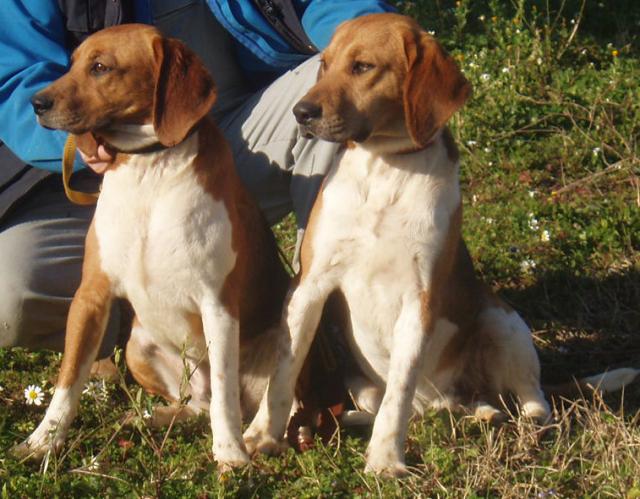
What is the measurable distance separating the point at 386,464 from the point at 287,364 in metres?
0.52

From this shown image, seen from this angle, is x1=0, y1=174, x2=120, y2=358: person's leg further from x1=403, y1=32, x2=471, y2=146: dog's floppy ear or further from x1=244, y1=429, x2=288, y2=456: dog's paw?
x1=403, y1=32, x2=471, y2=146: dog's floppy ear

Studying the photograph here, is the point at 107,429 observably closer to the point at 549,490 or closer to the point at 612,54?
the point at 549,490

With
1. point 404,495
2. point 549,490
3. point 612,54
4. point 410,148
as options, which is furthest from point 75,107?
point 612,54

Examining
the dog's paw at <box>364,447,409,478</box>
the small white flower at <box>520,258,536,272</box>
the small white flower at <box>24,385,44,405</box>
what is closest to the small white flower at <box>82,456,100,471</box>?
the small white flower at <box>24,385,44,405</box>

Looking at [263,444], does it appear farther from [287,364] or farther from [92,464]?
[92,464]

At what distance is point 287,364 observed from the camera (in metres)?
4.03

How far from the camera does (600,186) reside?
6461 millimetres

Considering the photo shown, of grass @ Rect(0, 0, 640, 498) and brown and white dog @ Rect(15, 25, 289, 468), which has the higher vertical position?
brown and white dog @ Rect(15, 25, 289, 468)

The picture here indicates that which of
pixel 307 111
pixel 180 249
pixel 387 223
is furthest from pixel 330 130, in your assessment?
pixel 180 249

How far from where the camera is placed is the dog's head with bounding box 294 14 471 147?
149 inches

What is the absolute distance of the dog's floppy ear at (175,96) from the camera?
148 inches

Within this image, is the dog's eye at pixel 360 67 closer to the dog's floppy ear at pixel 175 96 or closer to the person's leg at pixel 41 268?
the dog's floppy ear at pixel 175 96

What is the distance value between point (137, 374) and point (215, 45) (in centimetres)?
152

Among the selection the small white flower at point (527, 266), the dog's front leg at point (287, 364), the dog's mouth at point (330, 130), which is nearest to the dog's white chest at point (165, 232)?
the dog's front leg at point (287, 364)
